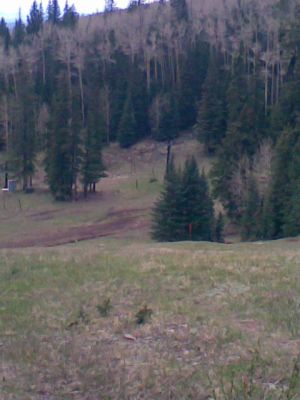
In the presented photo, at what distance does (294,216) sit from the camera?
37.6m

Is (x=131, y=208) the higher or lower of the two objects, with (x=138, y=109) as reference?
lower

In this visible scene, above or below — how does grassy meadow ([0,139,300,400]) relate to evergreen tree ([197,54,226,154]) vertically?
above

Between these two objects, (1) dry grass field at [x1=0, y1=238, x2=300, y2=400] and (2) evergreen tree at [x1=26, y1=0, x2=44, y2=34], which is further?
(2) evergreen tree at [x1=26, y1=0, x2=44, y2=34]

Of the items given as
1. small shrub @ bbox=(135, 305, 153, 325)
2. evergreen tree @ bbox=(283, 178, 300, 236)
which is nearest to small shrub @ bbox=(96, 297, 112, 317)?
small shrub @ bbox=(135, 305, 153, 325)

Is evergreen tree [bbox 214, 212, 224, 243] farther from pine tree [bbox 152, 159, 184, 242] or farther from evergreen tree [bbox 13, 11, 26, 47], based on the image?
evergreen tree [bbox 13, 11, 26, 47]

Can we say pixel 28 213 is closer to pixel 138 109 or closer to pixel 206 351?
pixel 138 109

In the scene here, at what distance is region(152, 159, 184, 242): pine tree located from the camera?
1604 inches

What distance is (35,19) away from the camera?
4264 inches

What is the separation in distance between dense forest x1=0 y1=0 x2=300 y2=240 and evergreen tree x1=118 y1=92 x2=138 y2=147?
4.4 inches

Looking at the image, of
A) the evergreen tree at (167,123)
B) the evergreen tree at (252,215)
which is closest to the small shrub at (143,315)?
the evergreen tree at (252,215)

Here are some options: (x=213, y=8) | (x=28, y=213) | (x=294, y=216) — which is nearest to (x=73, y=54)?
(x=213, y=8)

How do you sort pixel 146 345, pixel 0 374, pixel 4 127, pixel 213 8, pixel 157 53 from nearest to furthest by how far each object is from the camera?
pixel 0 374 → pixel 146 345 → pixel 4 127 → pixel 157 53 → pixel 213 8

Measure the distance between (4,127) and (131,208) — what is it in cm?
2649

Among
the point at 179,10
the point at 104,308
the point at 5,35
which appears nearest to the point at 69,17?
the point at 5,35
